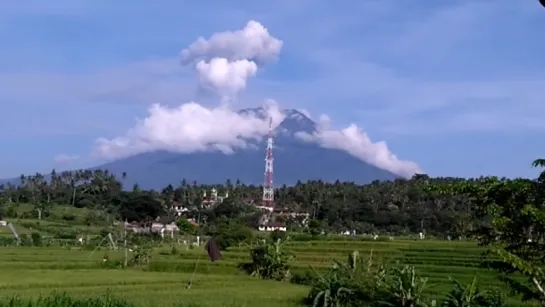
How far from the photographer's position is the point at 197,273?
3469 centimetres

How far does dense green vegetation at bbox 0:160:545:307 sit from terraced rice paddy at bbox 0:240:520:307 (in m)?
0.07

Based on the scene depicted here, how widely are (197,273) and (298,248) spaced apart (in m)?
11.2

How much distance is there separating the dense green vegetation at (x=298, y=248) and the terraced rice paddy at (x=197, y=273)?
0.24 ft

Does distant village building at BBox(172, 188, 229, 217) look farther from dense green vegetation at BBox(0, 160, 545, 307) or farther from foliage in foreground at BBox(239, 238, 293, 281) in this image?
foliage in foreground at BBox(239, 238, 293, 281)

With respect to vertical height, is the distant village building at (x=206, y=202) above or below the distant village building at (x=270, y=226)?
above

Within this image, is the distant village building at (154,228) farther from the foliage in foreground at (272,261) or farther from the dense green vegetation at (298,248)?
the foliage in foreground at (272,261)

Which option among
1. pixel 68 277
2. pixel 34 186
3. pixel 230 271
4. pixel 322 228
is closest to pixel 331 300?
pixel 68 277

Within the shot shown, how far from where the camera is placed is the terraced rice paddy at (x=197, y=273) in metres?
22.3

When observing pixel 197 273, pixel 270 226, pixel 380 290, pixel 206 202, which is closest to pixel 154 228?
pixel 270 226

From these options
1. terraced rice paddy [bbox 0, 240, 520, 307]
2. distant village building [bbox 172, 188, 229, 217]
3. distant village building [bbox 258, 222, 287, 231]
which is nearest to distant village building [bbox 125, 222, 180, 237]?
distant village building [bbox 258, 222, 287, 231]

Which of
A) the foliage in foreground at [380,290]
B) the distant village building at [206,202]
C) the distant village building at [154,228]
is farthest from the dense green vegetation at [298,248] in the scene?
the distant village building at [154,228]

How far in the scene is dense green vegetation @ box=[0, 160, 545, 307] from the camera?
20.7 ft

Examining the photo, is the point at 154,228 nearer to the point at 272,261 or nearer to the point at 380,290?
the point at 272,261

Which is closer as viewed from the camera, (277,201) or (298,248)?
(298,248)
